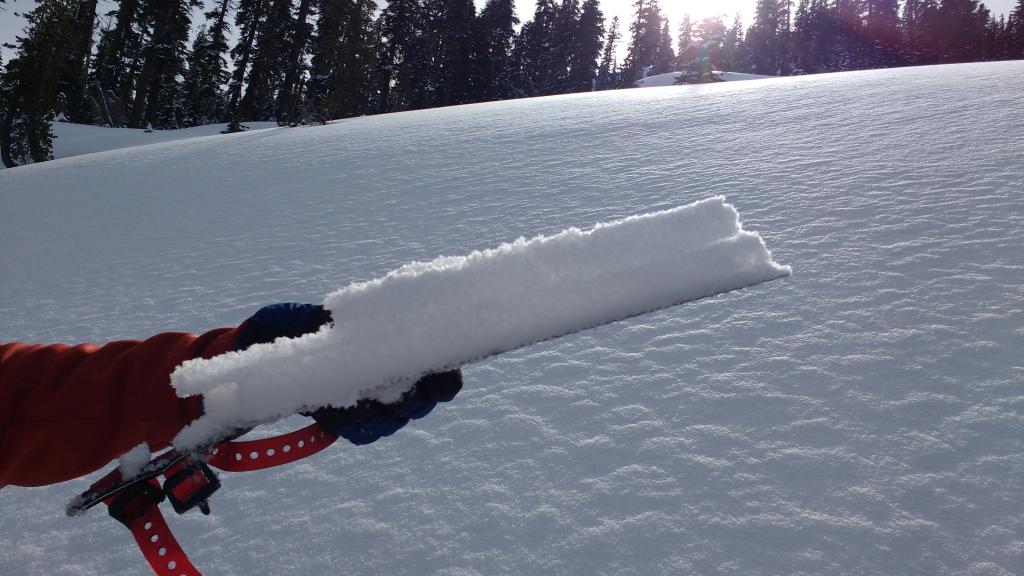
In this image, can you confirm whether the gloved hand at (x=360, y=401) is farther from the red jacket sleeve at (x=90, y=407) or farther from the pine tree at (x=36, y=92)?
the pine tree at (x=36, y=92)

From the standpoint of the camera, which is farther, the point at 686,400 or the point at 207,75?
the point at 207,75

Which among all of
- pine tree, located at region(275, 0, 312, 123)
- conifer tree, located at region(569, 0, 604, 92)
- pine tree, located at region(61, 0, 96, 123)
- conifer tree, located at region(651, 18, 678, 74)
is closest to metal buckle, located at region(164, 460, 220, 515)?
pine tree, located at region(275, 0, 312, 123)

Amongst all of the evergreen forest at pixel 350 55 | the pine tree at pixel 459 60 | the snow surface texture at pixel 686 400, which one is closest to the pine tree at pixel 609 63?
the evergreen forest at pixel 350 55

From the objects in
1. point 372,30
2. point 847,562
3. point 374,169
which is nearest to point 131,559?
point 847,562

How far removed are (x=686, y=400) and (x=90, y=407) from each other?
1569 millimetres

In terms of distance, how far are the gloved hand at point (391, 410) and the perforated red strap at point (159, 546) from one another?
41 cm

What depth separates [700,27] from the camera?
172 ft

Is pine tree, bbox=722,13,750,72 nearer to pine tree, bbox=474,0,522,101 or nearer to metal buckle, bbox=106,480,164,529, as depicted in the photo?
pine tree, bbox=474,0,522,101

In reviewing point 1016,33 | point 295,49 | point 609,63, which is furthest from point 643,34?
point 295,49

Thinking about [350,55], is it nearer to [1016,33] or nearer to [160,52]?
[160,52]

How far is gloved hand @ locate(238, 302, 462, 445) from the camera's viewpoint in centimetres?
82

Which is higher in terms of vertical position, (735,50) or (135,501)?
(735,50)

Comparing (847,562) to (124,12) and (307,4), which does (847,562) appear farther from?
(124,12)

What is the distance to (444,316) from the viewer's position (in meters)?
0.70
